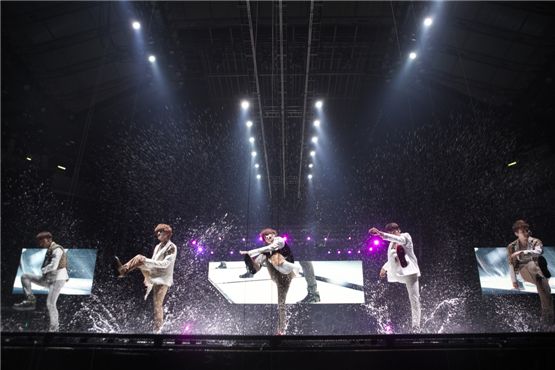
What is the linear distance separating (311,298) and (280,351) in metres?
4.35

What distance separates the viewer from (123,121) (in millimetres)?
6156

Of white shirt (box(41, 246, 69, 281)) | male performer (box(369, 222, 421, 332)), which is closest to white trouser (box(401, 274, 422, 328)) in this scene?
male performer (box(369, 222, 421, 332))

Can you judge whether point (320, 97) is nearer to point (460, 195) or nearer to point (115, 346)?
point (460, 195)

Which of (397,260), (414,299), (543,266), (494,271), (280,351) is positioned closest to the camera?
(280,351)

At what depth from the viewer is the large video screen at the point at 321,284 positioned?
253 inches

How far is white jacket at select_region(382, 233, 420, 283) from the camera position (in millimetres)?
3408

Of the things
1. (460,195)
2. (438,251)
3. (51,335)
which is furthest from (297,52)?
(51,335)

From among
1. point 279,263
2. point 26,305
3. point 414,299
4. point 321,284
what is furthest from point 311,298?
point 26,305

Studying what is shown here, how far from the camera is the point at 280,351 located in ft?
8.09

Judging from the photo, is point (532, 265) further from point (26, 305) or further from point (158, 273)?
point (26, 305)

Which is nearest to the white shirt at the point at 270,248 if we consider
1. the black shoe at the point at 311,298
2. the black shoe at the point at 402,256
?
the black shoe at the point at 402,256

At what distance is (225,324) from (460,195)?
486cm

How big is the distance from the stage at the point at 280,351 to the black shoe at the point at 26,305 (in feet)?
3.94

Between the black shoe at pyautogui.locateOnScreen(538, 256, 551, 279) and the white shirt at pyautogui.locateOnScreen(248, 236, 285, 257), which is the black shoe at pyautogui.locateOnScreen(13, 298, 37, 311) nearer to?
the white shirt at pyautogui.locateOnScreen(248, 236, 285, 257)
